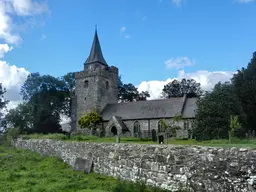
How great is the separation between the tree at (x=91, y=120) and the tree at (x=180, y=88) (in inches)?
1222

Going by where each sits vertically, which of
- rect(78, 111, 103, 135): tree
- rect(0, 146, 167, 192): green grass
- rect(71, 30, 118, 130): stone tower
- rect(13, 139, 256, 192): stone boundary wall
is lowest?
rect(0, 146, 167, 192): green grass

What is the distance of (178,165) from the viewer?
271 inches

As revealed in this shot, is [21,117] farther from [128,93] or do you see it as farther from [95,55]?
[128,93]

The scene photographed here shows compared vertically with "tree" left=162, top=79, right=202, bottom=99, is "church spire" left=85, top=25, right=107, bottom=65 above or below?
above

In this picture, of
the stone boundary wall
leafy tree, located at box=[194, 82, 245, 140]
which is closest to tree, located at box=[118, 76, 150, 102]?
leafy tree, located at box=[194, 82, 245, 140]

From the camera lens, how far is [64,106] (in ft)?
191

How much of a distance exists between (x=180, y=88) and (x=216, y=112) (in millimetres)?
41727

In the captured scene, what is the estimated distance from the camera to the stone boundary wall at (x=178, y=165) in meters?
5.50

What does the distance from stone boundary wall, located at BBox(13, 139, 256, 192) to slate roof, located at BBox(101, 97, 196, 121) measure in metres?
28.6

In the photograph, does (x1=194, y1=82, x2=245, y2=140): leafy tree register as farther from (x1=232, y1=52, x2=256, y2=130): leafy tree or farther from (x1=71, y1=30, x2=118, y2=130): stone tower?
(x1=71, y1=30, x2=118, y2=130): stone tower

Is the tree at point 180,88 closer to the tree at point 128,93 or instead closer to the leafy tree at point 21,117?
the tree at point 128,93

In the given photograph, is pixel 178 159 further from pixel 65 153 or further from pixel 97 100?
pixel 97 100

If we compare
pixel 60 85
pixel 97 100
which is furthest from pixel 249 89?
pixel 60 85

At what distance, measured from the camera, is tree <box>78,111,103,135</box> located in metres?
41.7
